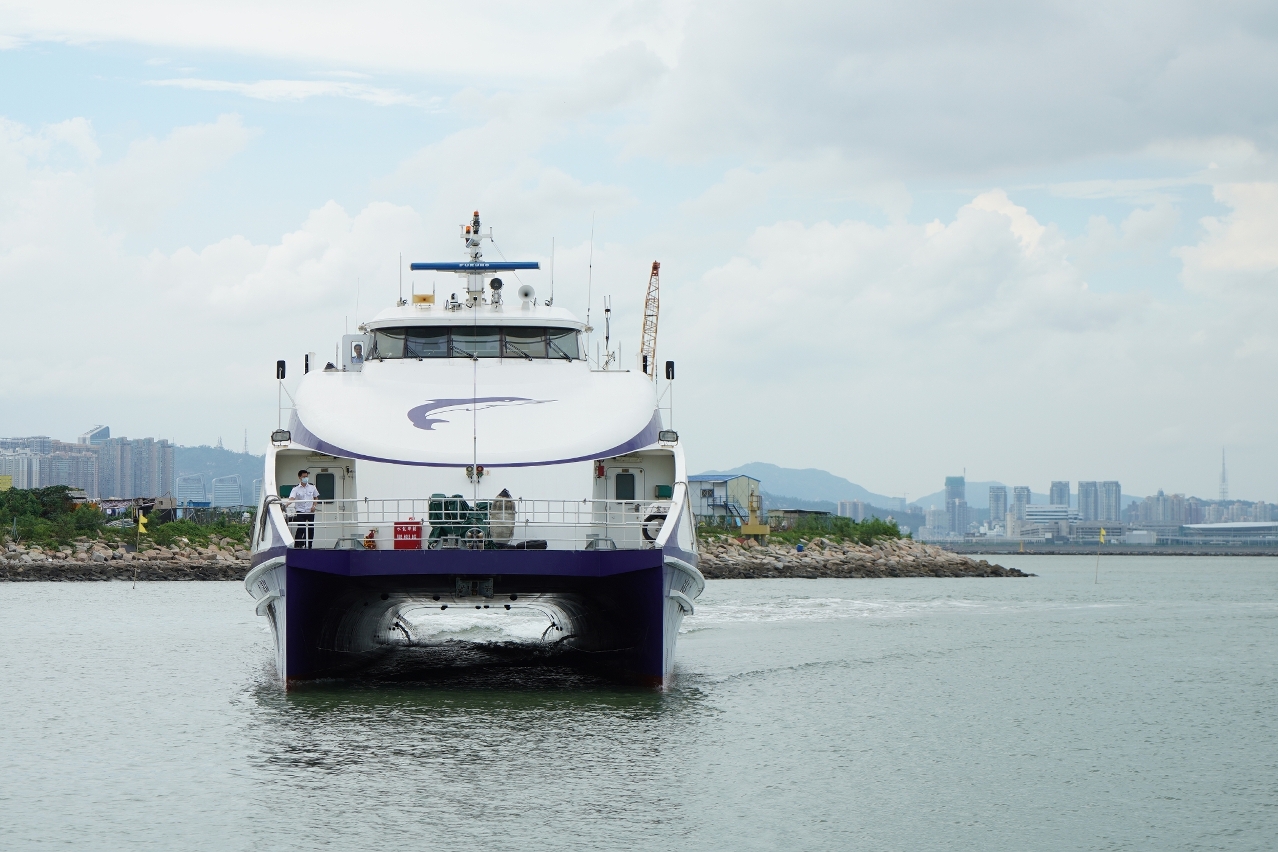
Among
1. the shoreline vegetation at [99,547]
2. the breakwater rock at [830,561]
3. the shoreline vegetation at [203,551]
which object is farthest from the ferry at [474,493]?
the breakwater rock at [830,561]

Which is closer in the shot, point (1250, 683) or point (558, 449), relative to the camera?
point (558, 449)

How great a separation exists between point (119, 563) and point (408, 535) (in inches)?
2182

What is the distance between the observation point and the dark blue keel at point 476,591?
56.6ft

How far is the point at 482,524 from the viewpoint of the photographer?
58.7 feet

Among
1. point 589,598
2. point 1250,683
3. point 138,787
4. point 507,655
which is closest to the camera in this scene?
point 138,787

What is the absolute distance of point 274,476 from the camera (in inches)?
771

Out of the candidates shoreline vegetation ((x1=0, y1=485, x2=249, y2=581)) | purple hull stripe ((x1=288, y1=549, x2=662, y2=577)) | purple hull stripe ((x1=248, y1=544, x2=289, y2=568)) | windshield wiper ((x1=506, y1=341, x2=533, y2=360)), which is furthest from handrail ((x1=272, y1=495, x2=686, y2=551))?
shoreline vegetation ((x1=0, y1=485, x2=249, y2=581))

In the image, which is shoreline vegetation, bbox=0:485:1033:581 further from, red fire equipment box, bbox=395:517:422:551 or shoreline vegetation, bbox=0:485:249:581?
red fire equipment box, bbox=395:517:422:551

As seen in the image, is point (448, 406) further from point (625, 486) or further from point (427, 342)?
point (625, 486)

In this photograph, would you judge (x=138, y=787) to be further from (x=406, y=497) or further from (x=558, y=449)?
(x=558, y=449)

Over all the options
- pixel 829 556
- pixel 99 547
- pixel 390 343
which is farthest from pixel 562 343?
pixel 829 556

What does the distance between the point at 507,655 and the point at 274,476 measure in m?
7.98

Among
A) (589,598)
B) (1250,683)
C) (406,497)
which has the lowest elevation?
(1250,683)

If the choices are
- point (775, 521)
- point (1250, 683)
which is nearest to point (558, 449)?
point (1250, 683)
